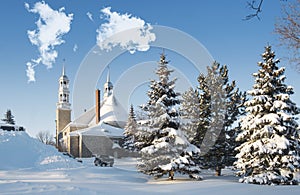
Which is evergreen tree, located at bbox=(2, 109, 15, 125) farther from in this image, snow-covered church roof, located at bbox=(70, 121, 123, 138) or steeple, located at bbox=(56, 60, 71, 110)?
snow-covered church roof, located at bbox=(70, 121, 123, 138)

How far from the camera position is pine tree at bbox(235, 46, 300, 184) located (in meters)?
15.3

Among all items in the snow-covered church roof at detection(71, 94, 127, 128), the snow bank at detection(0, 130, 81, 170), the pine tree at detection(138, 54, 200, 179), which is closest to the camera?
the pine tree at detection(138, 54, 200, 179)

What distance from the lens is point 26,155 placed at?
73.9 feet

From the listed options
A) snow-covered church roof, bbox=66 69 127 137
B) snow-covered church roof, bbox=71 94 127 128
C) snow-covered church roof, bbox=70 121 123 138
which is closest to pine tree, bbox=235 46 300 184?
snow-covered church roof, bbox=70 121 123 138

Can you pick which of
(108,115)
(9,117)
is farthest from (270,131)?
(9,117)

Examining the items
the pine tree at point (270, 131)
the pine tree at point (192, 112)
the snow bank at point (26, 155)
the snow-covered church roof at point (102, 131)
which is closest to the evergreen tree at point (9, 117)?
the snow-covered church roof at point (102, 131)

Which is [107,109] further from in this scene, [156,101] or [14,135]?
[156,101]

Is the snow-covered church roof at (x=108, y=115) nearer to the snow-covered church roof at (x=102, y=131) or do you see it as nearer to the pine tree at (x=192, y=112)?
the snow-covered church roof at (x=102, y=131)

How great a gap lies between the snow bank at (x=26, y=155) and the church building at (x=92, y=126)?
13218 mm

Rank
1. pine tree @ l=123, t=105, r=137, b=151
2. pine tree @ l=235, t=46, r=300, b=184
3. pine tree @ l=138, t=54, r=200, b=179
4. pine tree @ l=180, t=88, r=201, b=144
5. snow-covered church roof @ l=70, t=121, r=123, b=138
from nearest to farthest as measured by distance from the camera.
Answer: pine tree @ l=235, t=46, r=300, b=184, pine tree @ l=138, t=54, r=200, b=179, pine tree @ l=180, t=88, r=201, b=144, pine tree @ l=123, t=105, r=137, b=151, snow-covered church roof @ l=70, t=121, r=123, b=138

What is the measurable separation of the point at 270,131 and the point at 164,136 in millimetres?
5896

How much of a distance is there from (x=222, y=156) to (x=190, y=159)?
5824mm

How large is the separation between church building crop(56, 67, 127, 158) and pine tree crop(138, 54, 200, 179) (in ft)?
72.9

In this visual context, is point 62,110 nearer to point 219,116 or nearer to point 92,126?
point 92,126
